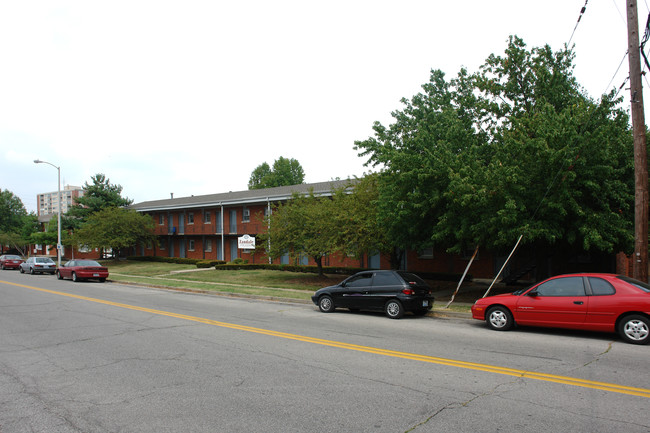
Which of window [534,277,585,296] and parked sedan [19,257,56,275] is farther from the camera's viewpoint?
parked sedan [19,257,56,275]

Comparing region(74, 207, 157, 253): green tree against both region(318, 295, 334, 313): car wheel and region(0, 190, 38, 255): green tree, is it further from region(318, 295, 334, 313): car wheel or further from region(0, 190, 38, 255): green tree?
region(318, 295, 334, 313): car wheel

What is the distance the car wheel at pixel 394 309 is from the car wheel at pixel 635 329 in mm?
5138

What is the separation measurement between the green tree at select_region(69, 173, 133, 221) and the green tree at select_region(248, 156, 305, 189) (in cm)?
2363

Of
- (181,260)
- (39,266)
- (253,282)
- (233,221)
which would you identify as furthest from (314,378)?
(181,260)

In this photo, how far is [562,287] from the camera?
9.52 metres

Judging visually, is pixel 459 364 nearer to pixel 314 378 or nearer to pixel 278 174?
pixel 314 378

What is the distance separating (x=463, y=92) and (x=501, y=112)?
372cm

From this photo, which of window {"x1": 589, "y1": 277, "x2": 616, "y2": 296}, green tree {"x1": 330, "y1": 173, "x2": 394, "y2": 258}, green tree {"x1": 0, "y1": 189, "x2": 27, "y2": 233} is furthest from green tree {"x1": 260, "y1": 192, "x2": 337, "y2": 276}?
green tree {"x1": 0, "y1": 189, "x2": 27, "y2": 233}

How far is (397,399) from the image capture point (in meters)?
5.25

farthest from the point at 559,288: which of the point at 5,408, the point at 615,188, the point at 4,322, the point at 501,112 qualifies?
the point at 4,322

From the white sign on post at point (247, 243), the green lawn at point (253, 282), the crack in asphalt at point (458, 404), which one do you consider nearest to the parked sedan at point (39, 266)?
the green lawn at point (253, 282)

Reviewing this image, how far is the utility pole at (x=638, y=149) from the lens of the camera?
35.5 ft

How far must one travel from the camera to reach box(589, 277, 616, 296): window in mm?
8898

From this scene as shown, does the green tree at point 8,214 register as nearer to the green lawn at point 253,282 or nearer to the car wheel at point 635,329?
the green lawn at point 253,282
